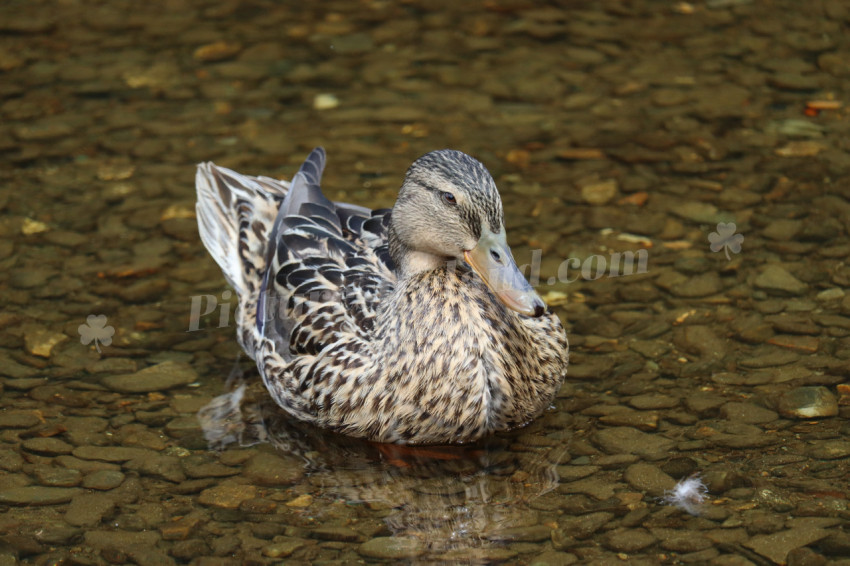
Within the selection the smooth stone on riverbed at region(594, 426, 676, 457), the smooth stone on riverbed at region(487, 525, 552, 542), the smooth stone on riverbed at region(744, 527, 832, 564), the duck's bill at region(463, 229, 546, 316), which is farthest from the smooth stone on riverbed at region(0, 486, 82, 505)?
the smooth stone on riverbed at region(744, 527, 832, 564)

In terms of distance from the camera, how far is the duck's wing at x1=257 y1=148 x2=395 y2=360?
6250 mm

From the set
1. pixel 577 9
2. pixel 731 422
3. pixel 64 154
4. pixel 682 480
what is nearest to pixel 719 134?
pixel 577 9

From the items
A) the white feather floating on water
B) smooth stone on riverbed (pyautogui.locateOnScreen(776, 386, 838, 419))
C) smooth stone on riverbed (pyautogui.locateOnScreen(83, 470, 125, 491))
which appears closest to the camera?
the white feather floating on water

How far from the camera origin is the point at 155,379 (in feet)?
22.0

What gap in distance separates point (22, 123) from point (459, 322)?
17.0 feet

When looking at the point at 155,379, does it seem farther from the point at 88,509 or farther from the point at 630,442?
the point at 630,442

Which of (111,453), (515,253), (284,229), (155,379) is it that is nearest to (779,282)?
(515,253)

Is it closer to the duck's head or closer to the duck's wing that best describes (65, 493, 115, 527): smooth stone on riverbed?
the duck's wing

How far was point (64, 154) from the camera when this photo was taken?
900 centimetres

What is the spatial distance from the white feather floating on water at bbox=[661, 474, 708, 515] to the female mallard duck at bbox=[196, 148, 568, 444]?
2.97ft

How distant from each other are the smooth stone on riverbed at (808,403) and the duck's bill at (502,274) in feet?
5.07

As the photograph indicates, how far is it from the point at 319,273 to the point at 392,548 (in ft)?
6.04

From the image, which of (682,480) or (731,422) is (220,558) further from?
(731,422)

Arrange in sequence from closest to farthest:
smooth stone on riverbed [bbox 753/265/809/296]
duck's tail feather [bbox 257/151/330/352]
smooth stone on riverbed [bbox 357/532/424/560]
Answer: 1. smooth stone on riverbed [bbox 357/532/424/560]
2. duck's tail feather [bbox 257/151/330/352]
3. smooth stone on riverbed [bbox 753/265/809/296]
